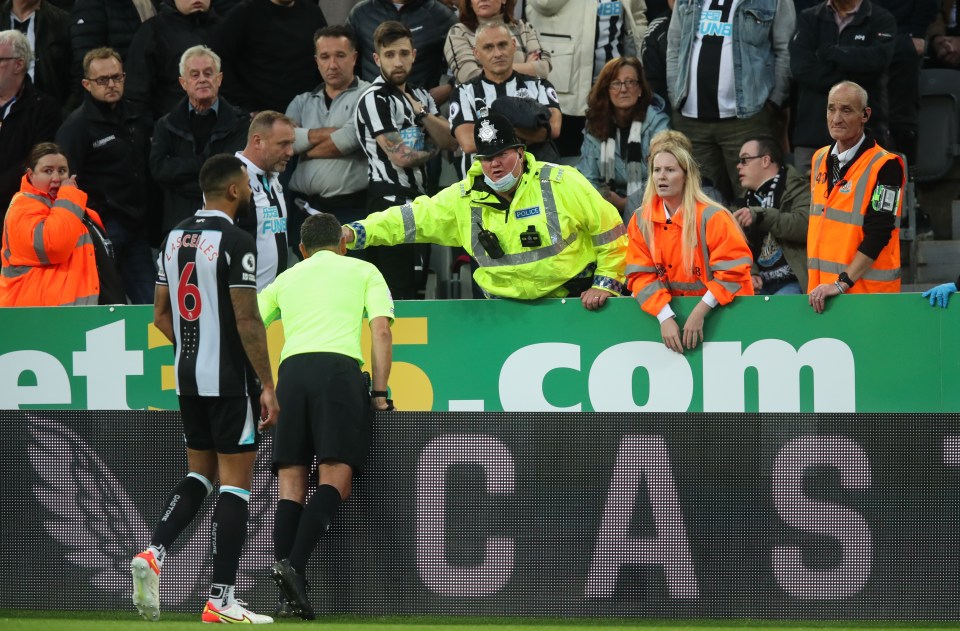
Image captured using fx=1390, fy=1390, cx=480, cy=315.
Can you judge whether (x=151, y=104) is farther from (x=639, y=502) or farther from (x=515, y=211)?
(x=639, y=502)

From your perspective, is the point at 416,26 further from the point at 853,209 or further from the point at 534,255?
the point at 853,209

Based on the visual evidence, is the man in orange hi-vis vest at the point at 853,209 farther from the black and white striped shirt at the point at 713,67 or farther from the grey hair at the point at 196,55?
A: the grey hair at the point at 196,55

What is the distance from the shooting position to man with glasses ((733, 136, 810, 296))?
355 inches

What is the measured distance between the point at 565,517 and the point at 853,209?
8.84ft

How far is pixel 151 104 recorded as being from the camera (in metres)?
10.6

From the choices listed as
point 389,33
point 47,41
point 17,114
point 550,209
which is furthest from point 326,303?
point 47,41

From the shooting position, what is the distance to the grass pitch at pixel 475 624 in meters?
→ 6.29

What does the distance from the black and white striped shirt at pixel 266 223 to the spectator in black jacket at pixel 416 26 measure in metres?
2.00

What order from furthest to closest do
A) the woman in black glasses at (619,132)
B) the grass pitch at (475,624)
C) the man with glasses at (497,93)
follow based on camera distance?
1. the woman in black glasses at (619,132)
2. the man with glasses at (497,93)
3. the grass pitch at (475,624)

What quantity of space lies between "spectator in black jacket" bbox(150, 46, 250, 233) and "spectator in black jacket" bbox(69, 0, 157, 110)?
1489 millimetres

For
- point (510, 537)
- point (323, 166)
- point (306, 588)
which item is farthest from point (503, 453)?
point (323, 166)

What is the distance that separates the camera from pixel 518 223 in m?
7.91

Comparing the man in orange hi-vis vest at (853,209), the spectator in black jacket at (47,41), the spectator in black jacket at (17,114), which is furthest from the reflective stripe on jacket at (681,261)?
the spectator in black jacket at (47,41)

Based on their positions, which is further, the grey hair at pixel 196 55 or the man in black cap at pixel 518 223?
the grey hair at pixel 196 55
